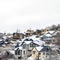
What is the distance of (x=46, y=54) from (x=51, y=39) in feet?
25.4

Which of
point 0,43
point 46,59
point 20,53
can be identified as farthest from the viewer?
point 0,43

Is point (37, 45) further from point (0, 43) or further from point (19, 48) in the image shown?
point (0, 43)

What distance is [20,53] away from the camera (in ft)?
84.9

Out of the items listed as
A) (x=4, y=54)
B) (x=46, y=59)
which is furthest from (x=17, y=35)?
(x=4, y=54)

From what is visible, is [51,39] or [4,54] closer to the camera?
[4,54]

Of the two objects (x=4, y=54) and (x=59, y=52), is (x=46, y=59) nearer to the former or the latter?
(x=59, y=52)

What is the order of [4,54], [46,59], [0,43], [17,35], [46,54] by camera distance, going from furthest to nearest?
1. [17,35]
2. [0,43]
3. [46,54]
4. [46,59]
5. [4,54]

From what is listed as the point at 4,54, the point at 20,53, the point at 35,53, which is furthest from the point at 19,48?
the point at 4,54

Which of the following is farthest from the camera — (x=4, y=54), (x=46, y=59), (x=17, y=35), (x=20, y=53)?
(x=17, y=35)

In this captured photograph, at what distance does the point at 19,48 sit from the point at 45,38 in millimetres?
6437

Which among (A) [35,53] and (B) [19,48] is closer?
(A) [35,53]

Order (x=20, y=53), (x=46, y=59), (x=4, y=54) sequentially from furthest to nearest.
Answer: (x=20, y=53), (x=46, y=59), (x=4, y=54)

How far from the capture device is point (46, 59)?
69.0 ft

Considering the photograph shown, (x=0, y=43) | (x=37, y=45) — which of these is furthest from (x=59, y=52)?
(x=0, y=43)
